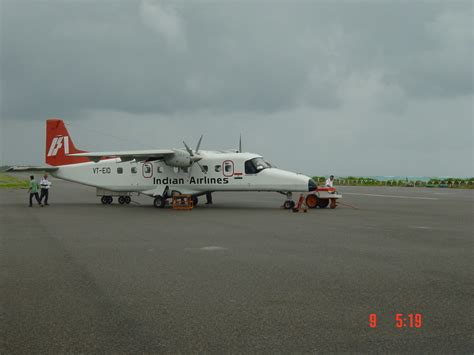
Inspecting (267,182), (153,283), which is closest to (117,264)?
(153,283)

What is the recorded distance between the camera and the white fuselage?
22953 millimetres

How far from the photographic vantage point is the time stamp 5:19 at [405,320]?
4.91m

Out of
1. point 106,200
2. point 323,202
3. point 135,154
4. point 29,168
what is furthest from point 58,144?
point 323,202

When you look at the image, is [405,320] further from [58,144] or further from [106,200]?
[58,144]

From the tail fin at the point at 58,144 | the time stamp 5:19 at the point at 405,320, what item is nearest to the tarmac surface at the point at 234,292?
the time stamp 5:19 at the point at 405,320

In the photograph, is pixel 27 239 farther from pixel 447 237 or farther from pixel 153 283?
pixel 447 237

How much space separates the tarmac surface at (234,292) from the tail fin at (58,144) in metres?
16.2

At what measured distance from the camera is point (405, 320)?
16.6 feet

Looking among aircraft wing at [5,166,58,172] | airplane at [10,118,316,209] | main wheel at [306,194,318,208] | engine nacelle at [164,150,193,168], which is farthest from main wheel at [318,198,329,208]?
aircraft wing at [5,166,58,172]

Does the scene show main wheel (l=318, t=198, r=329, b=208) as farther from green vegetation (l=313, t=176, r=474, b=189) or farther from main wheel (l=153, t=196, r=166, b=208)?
green vegetation (l=313, t=176, r=474, b=189)

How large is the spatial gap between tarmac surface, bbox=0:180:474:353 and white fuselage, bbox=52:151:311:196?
1057 centimetres

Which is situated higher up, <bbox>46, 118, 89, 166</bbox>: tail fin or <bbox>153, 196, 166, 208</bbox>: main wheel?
<bbox>46, 118, 89, 166</bbox>: tail fin

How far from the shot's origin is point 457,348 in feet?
14.0

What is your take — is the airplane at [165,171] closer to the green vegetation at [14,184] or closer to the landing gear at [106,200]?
the landing gear at [106,200]
